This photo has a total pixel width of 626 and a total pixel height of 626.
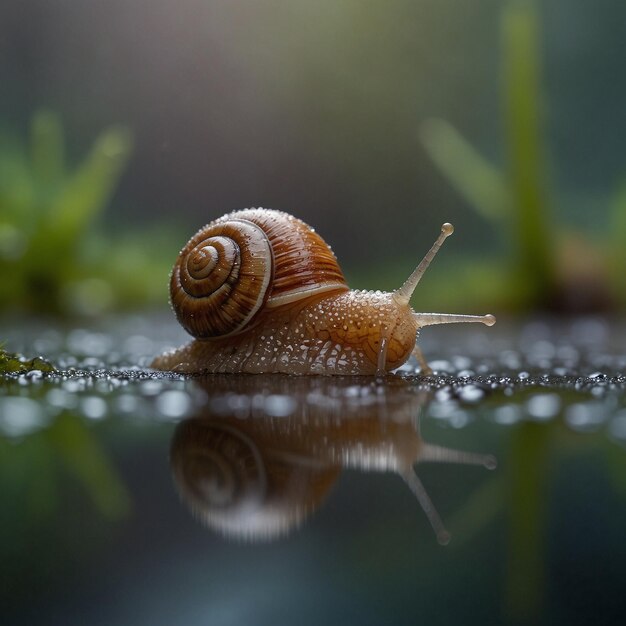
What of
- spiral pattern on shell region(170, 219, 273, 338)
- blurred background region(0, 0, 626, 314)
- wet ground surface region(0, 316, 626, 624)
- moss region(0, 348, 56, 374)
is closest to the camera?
wet ground surface region(0, 316, 626, 624)

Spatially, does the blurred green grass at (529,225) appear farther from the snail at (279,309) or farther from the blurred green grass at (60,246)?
the snail at (279,309)

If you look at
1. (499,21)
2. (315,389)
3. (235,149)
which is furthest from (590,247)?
(315,389)

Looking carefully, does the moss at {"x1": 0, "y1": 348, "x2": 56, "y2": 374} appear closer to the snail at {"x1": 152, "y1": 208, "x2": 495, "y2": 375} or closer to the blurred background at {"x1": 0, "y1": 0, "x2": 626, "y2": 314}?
the snail at {"x1": 152, "y1": 208, "x2": 495, "y2": 375}

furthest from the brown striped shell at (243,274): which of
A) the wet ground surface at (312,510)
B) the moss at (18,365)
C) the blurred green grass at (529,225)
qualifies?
the blurred green grass at (529,225)

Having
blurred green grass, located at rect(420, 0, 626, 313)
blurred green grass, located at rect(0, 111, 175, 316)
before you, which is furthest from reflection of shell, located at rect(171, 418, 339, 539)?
blurred green grass, located at rect(420, 0, 626, 313)

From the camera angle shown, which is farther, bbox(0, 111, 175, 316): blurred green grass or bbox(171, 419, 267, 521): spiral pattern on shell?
bbox(0, 111, 175, 316): blurred green grass

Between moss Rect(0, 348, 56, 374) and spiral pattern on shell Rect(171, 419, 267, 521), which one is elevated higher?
moss Rect(0, 348, 56, 374)
